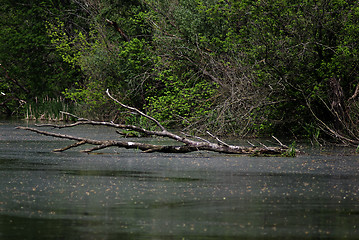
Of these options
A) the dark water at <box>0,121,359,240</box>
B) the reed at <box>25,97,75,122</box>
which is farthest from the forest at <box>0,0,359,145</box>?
the dark water at <box>0,121,359,240</box>

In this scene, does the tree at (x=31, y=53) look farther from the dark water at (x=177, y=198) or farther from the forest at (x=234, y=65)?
the dark water at (x=177, y=198)

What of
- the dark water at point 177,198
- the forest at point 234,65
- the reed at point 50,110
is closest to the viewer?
the dark water at point 177,198

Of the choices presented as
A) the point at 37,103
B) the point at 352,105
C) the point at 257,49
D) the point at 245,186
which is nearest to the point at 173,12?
the point at 257,49

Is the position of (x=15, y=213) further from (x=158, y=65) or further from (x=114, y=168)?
(x=158, y=65)

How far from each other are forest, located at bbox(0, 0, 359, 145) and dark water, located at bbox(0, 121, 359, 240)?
645cm

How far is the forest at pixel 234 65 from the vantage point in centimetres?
2228

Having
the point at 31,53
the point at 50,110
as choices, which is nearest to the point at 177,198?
the point at 50,110

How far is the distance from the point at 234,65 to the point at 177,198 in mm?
16976

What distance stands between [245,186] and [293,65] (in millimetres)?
12054

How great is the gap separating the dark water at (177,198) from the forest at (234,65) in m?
6.45

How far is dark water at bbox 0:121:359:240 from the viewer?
7.39 metres

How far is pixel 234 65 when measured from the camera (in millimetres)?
26453

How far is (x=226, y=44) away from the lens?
1088 inches

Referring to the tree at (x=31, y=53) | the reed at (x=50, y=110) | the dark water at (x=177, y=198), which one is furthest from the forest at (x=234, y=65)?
the tree at (x=31, y=53)
